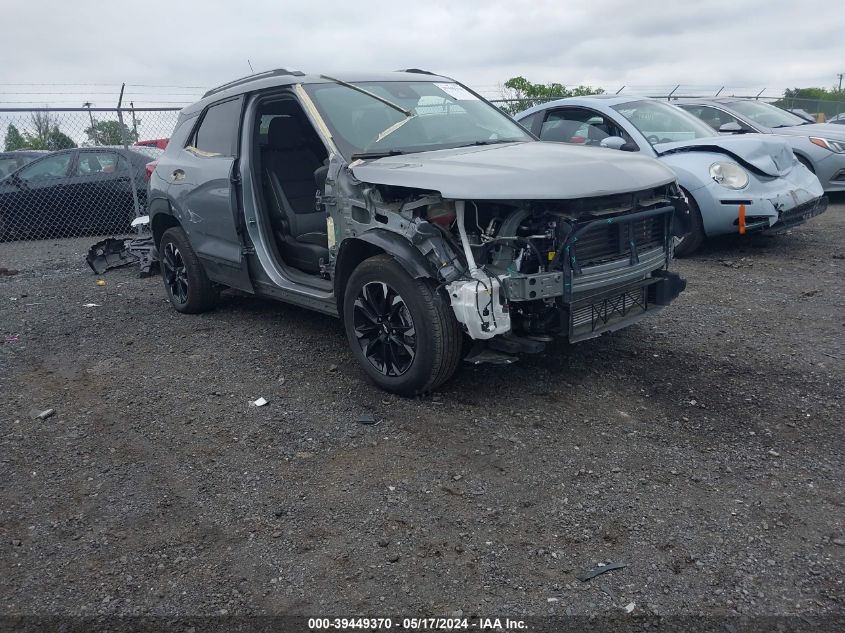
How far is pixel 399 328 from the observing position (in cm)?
397

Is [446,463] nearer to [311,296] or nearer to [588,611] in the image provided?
[588,611]

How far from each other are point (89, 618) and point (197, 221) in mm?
3737

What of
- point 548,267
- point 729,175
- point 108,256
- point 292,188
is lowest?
point 108,256

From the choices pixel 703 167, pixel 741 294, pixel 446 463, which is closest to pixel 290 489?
pixel 446 463

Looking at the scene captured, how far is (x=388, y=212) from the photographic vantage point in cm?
391

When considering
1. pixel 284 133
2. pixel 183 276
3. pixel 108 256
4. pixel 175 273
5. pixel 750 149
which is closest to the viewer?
pixel 284 133

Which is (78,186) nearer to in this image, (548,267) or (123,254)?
(123,254)

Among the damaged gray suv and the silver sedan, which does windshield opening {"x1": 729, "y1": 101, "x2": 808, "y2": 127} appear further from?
the damaged gray suv

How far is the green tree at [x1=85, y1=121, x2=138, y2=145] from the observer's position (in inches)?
436

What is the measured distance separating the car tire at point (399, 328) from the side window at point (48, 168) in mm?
8933

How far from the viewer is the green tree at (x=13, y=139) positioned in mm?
11370

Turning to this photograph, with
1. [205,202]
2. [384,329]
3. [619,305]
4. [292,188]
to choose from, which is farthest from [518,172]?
[205,202]

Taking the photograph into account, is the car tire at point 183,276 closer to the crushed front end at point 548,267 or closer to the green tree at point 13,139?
the crushed front end at point 548,267

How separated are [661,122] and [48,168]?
928 cm
